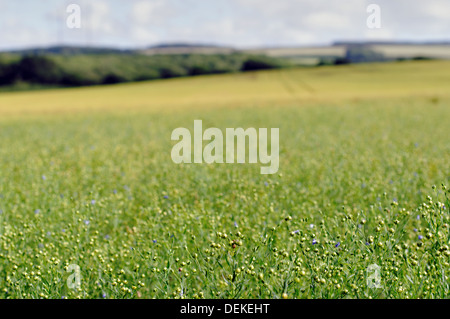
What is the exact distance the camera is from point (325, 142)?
1212 cm

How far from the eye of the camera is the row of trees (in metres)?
79.2

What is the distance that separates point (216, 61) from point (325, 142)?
276ft

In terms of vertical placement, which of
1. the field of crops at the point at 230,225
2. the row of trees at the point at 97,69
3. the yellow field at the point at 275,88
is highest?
the row of trees at the point at 97,69

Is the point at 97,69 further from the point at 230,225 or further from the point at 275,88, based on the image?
the point at 230,225

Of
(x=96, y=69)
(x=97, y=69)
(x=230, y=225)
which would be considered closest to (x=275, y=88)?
(x=96, y=69)

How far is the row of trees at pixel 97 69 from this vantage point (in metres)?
79.2

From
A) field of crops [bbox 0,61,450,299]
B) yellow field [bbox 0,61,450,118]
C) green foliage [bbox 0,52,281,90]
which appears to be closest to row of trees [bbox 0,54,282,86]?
green foliage [bbox 0,52,281,90]

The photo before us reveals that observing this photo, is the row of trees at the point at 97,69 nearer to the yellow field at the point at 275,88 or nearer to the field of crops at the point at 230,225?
the yellow field at the point at 275,88

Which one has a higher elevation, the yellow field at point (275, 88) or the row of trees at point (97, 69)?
the row of trees at point (97, 69)

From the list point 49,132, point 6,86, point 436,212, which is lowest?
point 436,212

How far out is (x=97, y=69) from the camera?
84.2 m

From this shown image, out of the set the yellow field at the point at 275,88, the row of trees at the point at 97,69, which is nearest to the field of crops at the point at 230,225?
the yellow field at the point at 275,88
